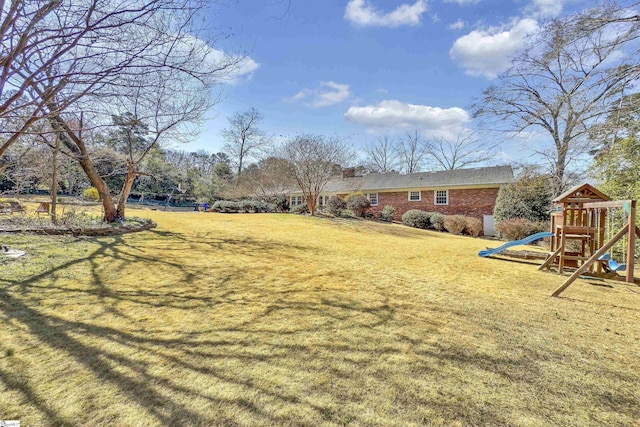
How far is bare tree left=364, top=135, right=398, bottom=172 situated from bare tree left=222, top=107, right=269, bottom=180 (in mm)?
15279

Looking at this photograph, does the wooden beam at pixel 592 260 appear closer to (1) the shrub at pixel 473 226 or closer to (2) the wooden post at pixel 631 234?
(2) the wooden post at pixel 631 234

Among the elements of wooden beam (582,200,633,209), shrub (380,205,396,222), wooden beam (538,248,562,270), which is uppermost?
wooden beam (582,200,633,209)

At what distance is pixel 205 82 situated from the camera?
5.01 m

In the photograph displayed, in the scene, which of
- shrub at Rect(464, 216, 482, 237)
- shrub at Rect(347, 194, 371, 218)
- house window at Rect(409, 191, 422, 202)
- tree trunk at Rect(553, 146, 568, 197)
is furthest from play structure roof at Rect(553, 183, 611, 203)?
house window at Rect(409, 191, 422, 202)

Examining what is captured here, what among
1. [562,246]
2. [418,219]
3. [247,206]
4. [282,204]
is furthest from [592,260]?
[282,204]

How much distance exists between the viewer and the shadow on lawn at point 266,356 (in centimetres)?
202

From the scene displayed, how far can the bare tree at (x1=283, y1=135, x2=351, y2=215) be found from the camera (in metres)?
17.4

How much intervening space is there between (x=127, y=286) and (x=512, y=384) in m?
5.18

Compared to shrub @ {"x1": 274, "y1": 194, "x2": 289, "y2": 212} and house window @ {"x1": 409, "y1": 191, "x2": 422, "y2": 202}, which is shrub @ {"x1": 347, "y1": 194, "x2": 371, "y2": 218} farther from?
shrub @ {"x1": 274, "y1": 194, "x2": 289, "y2": 212}

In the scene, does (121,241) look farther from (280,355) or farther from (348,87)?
(348,87)

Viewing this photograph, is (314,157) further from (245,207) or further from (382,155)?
(382,155)

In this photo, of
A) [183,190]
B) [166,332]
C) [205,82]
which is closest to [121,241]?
[205,82]

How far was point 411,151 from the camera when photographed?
39906mm

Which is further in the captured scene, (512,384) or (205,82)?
(205,82)
